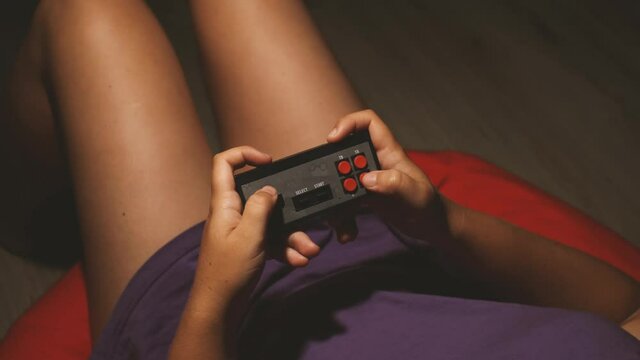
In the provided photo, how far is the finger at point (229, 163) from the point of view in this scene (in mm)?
537

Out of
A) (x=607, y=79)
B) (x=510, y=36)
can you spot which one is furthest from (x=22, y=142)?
(x=607, y=79)

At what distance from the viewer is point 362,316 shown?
0.66m

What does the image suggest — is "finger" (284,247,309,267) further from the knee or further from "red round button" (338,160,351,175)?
the knee

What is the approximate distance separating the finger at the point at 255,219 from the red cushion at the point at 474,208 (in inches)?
19.9

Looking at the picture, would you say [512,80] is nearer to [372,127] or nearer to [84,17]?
[372,127]

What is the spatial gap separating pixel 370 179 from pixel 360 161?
0.03 m

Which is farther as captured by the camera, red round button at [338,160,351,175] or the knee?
the knee

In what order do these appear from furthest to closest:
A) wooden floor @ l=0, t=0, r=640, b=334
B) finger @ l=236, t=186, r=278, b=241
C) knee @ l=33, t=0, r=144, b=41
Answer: wooden floor @ l=0, t=0, r=640, b=334 → knee @ l=33, t=0, r=144, b=41 → finger @ l=236, t=186, r=278, b=241

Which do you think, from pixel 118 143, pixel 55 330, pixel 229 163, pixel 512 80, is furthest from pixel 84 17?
pixel 512 80

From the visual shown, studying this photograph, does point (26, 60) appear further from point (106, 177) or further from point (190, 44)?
point (190, 44)

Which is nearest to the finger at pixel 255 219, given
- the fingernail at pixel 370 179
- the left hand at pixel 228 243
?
the left hand at pixel 228 243

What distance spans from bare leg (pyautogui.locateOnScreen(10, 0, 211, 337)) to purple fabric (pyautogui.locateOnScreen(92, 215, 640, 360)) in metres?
0.05

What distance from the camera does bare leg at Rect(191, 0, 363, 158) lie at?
76 centimetres

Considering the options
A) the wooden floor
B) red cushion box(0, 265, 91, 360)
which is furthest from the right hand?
the wooden floor
